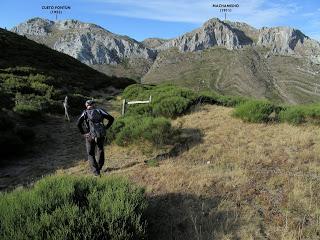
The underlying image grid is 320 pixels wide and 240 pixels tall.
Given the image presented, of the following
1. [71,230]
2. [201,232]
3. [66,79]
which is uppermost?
[66,79]

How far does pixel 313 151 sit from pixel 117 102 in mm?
17776

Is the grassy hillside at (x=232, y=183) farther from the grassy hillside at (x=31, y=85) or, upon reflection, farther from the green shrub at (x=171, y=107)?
the grassy hillside at (x=31, y=85)

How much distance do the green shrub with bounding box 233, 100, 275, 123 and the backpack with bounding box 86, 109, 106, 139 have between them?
7.82 m

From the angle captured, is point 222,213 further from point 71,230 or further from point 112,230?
point 71,230

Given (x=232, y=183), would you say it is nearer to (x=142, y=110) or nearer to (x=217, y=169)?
(x=217, y=169)

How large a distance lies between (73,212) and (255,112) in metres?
12.1

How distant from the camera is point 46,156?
14594 millimetres

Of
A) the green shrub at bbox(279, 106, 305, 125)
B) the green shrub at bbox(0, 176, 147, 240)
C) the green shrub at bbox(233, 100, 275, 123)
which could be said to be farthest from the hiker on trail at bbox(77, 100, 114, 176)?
the green shrub at bbox(279, 106, 305, 125)

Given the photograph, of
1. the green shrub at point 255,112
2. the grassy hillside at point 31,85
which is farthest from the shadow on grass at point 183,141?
the grassy hillside at point 31,85

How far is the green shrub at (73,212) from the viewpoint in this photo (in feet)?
19.7

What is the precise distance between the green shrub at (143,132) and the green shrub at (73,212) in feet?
21.8

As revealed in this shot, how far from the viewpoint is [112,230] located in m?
6.24

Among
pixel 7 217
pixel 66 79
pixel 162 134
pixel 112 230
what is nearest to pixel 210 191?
pixel 112 230

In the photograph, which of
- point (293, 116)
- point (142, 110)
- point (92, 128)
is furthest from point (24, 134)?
point (293, 116)
